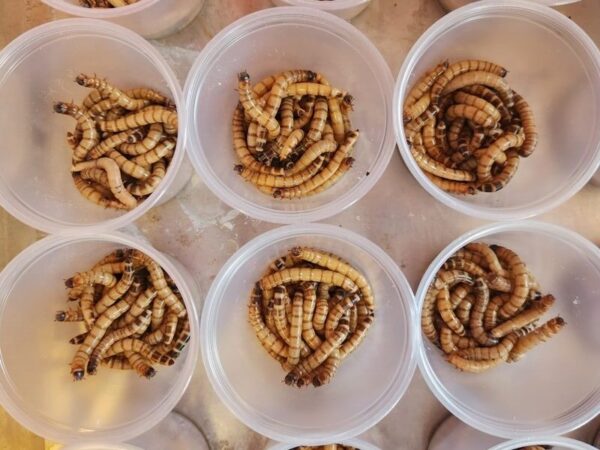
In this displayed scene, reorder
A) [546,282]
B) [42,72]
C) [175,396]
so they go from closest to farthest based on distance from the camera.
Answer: [175,396]
[42,72]
[546,282]

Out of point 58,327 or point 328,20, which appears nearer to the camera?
point 328,20

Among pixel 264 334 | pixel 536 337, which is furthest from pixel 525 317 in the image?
pixel 264 334

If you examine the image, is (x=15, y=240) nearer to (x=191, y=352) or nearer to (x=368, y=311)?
(x=191, y=352)

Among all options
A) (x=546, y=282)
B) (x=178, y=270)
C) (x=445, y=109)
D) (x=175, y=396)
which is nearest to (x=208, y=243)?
(x=178, y=270)

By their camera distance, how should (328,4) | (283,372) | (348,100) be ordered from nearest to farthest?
(328,4) < (348,100) < (283,372)

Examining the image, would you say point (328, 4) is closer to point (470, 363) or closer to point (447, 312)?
→ point (447, 312)

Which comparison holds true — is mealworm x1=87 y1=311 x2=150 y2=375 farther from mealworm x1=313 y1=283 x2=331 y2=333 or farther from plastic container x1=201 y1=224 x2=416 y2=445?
mealworm x1=313 y1=283 x2=331 y2=333

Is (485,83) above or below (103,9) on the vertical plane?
above
